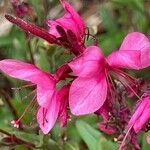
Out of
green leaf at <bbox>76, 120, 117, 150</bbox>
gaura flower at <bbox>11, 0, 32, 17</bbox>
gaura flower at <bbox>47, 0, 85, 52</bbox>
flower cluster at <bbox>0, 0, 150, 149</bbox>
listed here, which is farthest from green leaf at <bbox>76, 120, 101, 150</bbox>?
gaura flower at <bbox>47, 0, 85, 52</bbox>

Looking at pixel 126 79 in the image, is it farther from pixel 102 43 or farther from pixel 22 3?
pixel 102 43

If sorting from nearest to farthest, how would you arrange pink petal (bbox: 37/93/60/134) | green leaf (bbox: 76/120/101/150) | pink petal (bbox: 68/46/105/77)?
pink petal (bbox: 68/46/105/77), pink petal (bbox: 37/93/60/134), green leaf (bbox: 76/120/101/150)

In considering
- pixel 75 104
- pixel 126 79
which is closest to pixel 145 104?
pixel 126 79

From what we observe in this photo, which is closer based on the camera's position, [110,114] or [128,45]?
[128,45]

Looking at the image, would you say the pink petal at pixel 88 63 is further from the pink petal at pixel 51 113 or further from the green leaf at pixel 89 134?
the green leaf at pixel 89 134

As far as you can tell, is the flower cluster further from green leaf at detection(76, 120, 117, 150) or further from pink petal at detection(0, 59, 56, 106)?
green leaf at detection(76, 120, 117, 150)

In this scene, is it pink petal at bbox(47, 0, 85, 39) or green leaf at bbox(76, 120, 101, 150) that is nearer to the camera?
pink petal at bbox(47, 0, 85, 39)

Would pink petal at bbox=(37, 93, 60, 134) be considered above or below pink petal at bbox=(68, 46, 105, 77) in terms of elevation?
below

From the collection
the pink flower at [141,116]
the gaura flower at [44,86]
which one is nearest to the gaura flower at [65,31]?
the gaura flower at [44,86]
